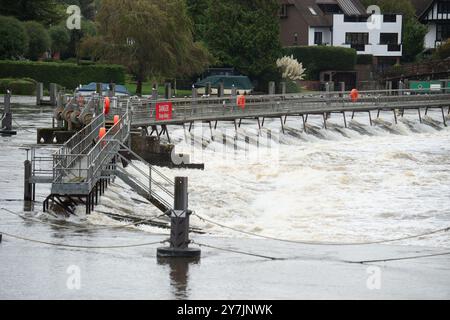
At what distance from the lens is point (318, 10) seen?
12731cm

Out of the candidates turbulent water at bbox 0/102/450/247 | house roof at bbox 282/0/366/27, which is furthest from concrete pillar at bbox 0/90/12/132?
house roof at bbox 282/0/366/27

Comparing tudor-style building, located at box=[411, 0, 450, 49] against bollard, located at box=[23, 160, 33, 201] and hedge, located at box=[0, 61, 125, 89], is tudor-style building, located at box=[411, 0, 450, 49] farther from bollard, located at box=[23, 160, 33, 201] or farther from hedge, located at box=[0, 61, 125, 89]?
bollard, located at box=[23, 160, 33, 201]

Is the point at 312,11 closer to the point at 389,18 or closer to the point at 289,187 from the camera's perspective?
the point at 389,18

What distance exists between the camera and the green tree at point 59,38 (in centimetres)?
10819

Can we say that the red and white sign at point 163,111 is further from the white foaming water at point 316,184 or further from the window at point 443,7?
the window at point 443,7

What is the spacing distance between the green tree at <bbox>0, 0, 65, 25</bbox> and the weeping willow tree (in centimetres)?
860

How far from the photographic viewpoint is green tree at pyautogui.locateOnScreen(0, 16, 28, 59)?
92.8 meters

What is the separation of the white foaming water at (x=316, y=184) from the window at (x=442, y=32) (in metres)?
57.9

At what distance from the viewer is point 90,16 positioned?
14338 cm

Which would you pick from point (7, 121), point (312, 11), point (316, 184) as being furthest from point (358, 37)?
point (316, 184)

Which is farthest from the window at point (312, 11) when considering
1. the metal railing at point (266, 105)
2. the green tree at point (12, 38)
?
the green tree at point (12, 38)

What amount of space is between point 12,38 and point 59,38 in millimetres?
15574

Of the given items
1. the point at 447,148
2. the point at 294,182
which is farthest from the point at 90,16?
the point at 294,182
